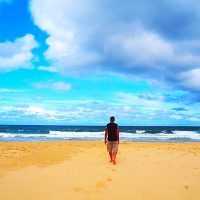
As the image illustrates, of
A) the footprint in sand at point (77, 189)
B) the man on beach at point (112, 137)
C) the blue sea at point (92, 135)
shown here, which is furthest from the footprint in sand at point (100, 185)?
the blue sea at point (92, 135)

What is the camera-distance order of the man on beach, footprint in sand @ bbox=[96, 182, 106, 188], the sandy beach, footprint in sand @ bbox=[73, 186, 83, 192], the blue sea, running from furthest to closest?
the blue sea < the man on beach < footprint in sand @ bbox=[96, 182, 106, 188] < footprint in sand @ bbox=[73, 186, 83, 192] < the sandy beach

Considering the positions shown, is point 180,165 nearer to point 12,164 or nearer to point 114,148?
point 114,148

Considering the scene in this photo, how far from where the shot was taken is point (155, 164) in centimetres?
924

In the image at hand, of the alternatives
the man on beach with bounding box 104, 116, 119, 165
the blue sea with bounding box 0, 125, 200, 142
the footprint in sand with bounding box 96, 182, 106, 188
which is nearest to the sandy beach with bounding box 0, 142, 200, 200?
the footprint in sand with bounding box 96, 182, 106, 188

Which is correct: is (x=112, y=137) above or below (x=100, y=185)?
above

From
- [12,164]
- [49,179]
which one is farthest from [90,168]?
[12,164]

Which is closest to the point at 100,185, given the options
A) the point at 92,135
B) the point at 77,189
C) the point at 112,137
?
the point at 77,189

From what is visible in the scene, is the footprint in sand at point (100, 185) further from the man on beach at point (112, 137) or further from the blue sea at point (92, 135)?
the blue sea at point (92, 135)

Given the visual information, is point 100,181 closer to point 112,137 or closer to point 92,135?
point 112,137

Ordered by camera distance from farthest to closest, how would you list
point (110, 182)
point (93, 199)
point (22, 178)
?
point (22, 178) → point (110, 182) → point (93, 199)

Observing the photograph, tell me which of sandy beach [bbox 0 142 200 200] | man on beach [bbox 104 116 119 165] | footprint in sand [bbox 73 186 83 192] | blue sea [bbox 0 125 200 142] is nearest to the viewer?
sandy beach [bbox 0 142 200 200]

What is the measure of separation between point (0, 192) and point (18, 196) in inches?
22.6

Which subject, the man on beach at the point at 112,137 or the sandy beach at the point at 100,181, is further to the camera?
the man on beach at the point at 112,137

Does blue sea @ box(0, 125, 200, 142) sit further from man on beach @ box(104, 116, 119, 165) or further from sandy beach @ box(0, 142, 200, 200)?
sandy beach @ box(0, 142, 200, 200)
